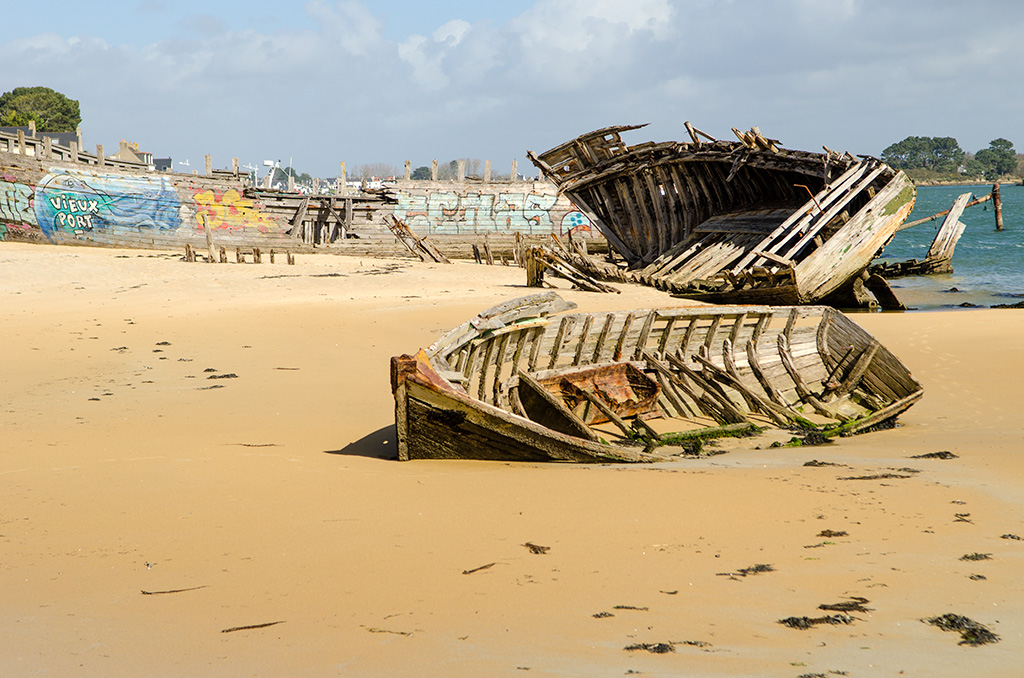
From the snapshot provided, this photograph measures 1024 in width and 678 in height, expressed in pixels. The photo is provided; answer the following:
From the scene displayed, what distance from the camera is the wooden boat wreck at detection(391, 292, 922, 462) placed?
5.77m

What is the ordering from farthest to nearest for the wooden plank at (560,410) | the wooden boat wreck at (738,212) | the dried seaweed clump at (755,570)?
the wooden boat wreck at (738,212) < the wooden plank at (560,410) < the dried seaweed clump at (755,570)

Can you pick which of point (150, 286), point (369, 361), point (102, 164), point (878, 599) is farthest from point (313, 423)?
point (102, 164)

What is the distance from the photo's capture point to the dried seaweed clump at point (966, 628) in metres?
2.98

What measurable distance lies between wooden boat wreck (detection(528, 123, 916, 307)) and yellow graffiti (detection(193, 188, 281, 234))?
1161cm

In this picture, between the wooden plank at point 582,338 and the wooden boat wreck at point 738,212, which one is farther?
the wooden boat wreck at point 738,212

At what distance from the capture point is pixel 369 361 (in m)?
10.4

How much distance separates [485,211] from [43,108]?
5312 cm

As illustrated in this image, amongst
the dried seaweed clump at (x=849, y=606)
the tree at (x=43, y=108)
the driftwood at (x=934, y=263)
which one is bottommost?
the dried seaweed clump at (x=849, y=606)

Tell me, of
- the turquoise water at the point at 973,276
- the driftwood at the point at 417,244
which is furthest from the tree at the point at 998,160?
the driftwood at the point at 417,244

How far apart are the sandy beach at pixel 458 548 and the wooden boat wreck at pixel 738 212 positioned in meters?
7.12

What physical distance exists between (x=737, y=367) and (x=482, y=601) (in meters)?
5.46

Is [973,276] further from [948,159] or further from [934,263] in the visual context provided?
[948,159]

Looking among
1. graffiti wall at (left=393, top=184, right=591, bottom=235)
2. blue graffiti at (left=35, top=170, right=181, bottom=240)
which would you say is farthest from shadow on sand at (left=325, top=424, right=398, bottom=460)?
graffiti wall at (left=393, top=184, right=591, bottom=235)

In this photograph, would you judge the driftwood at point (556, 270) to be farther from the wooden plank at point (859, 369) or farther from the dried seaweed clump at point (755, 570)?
the dried seaweed clump at point (755, 570)
